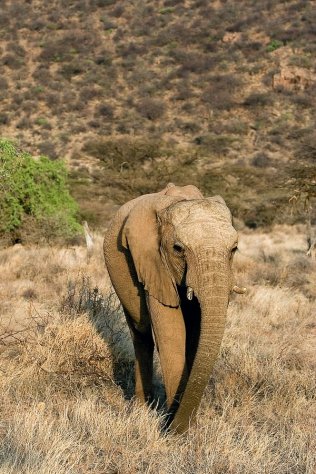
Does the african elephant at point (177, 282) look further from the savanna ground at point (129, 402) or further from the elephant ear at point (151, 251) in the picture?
the savanna ground at point (129, 402)

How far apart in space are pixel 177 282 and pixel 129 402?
137 cm

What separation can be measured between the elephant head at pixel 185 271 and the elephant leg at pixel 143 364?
502 millimetres

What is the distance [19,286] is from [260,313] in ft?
13.7

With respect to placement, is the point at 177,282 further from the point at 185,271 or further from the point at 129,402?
the point at 129,402

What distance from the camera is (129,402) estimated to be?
417 centimetres

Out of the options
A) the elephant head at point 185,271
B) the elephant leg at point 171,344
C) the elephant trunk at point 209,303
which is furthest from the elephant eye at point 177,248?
the elephant leg at point 171,344

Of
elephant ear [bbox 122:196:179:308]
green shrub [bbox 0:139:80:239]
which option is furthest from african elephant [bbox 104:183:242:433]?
green shrub [bbox 0:139:80:239]

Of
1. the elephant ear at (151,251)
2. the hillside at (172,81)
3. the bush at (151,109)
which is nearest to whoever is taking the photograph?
the elephant ear at (151,251)

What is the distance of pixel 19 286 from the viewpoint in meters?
8.98

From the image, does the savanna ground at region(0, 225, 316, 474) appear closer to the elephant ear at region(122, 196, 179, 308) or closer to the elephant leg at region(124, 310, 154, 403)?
the elephant leg at region(124, 310, 154, 403)

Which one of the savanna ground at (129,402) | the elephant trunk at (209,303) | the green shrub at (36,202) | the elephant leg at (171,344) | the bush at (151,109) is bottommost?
the bush at (151,109)

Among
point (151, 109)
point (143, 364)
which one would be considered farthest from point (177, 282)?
point (151, 109)

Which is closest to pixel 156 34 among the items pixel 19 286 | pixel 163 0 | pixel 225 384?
pixel 163 0

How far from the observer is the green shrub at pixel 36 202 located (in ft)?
49.6
